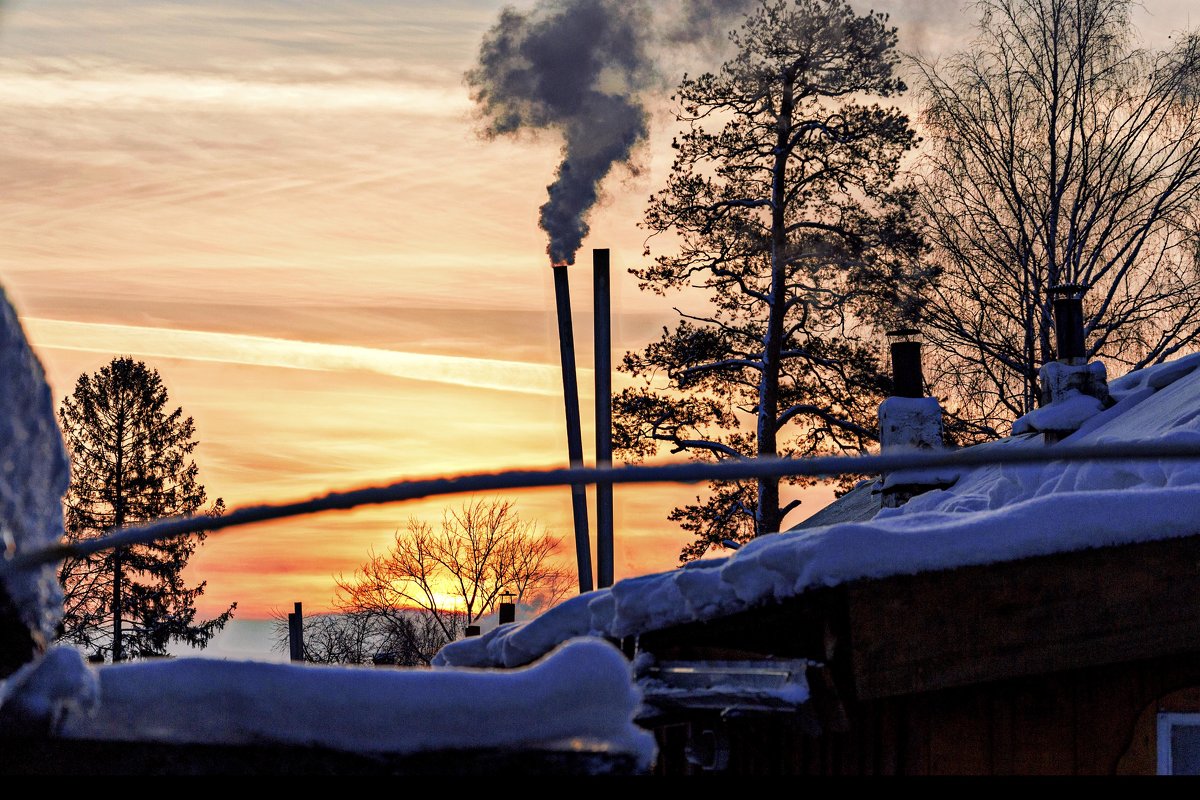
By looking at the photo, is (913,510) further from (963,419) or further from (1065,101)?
(1065,101)

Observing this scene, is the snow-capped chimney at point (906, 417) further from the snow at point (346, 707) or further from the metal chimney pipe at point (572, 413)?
the snow at point (346, 707)

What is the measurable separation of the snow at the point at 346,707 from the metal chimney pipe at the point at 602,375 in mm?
15132

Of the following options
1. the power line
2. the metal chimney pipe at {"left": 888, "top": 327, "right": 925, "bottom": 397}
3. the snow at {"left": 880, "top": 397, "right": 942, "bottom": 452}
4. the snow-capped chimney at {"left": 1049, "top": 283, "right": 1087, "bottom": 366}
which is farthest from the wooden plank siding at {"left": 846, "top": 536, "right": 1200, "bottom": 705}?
the metal chimney pipe at {"left": 888, "top": 327, "right": 925, "bottom": 397}

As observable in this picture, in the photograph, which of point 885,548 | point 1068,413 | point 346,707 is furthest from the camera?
point 1068,413

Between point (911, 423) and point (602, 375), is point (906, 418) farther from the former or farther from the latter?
point (602, 375)

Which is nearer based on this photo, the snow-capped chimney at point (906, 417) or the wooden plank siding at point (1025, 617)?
the wooden plank siding at point (1025, 617)

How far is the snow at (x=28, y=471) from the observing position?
49.4 inches

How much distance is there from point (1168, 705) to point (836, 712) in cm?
165

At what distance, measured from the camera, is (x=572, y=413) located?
57.3 feet

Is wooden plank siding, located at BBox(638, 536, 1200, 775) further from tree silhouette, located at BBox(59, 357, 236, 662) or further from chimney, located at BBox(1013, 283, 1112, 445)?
tree silhouette, located at BBox(59, 357, 236, 662)

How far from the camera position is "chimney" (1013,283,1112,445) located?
9.23 m

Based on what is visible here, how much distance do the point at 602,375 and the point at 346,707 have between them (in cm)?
1539

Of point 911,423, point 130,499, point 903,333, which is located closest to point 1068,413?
point 911,423

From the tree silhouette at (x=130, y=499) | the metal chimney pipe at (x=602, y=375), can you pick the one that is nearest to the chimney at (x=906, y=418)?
the metal chimney pipe at (x=602, y=375)
